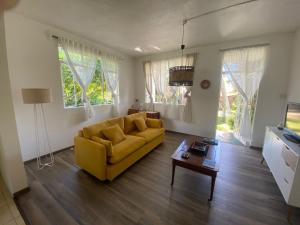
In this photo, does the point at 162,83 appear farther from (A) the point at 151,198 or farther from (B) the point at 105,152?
(A) the point at 151,198

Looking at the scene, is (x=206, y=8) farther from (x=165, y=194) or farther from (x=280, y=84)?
(x=165, y=194)

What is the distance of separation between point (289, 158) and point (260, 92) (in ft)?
7.28

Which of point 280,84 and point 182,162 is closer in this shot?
point 182,162

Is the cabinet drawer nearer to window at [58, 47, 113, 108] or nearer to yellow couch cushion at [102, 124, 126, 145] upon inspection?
yellow couch cushion at [102, 124, 126, 145]

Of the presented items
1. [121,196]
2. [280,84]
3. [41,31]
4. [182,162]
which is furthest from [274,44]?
[41,31]

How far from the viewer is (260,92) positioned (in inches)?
134

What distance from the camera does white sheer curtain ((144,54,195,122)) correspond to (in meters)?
4.42

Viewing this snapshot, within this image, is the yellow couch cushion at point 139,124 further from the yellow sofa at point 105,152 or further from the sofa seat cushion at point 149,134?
the yellow sofa at point 105,152

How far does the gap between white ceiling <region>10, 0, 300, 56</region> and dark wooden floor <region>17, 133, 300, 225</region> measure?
9.22 ft

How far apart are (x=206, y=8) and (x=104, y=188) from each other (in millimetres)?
3271

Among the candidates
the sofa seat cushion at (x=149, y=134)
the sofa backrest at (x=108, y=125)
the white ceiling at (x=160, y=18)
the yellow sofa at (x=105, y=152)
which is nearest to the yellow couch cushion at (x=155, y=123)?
the sofa seat cushion at (x=149, y=134)

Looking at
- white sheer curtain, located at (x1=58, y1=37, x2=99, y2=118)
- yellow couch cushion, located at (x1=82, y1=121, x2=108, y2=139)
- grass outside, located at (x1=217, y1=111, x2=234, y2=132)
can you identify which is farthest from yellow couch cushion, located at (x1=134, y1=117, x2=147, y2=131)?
grass outside, located at (x1=217, y1=111, x2=234, y2=132)

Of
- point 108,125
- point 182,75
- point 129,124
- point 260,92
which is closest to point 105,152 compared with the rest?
point 108,125

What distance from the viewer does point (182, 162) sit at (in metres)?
2.04
